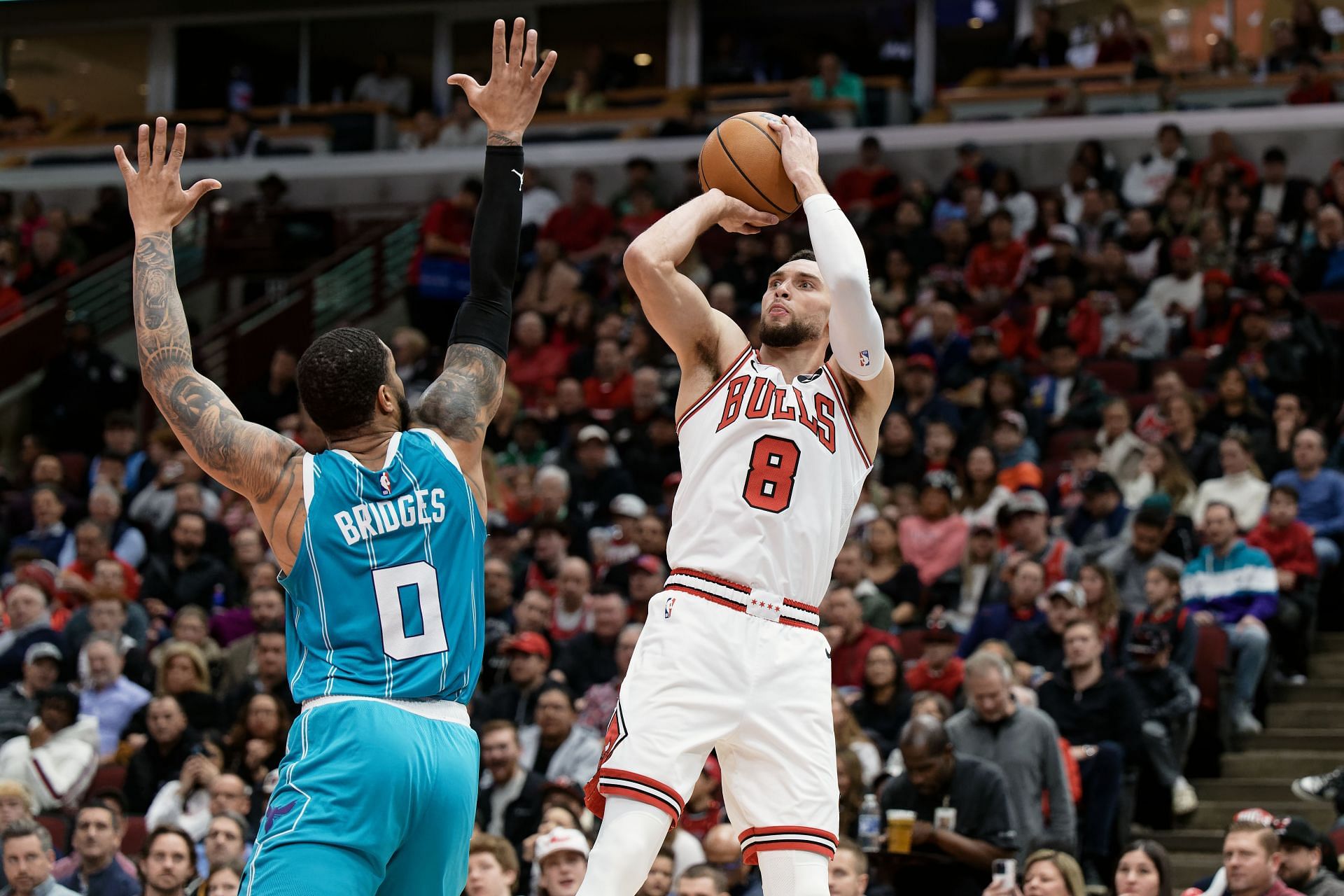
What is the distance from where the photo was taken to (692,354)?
610 centimetres

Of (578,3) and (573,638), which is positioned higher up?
(578,3)

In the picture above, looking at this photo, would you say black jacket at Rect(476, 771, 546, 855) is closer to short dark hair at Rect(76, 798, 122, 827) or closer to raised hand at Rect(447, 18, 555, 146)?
short dark hair at Rect(76, 798, 122, 827)

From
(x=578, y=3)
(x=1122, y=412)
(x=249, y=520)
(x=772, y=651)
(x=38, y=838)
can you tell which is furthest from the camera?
(x=578, y=3)

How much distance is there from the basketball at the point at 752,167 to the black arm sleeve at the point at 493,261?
101 centimetres

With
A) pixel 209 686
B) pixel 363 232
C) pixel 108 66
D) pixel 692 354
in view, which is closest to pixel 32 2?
pixel 108 66

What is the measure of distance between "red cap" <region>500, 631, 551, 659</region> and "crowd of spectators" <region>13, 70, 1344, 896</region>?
0.09 ft

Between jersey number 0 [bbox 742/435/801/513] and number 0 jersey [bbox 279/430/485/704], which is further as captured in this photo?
jersey number 0 [bbox 742/435/801/513]

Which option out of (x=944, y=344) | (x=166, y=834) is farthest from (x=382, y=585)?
(x=944, y=344)

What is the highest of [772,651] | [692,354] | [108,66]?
[108,66]

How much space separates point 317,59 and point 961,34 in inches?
370

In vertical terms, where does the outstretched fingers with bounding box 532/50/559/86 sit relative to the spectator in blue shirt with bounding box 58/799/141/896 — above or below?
above

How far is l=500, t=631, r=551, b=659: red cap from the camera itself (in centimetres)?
1186

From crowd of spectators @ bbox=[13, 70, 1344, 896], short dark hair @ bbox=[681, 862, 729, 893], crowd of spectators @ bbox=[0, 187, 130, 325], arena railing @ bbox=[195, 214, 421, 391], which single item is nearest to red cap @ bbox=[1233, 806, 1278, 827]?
crowd of spectators @ bbox=[13, 70, 1344, 896]

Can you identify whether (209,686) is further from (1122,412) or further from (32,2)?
(32,2)
